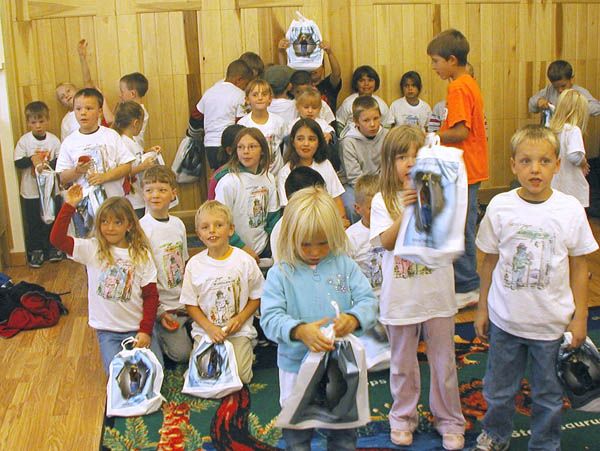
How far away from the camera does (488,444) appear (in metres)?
2.83

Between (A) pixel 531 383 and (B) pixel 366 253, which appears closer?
(A) pixel 531 383

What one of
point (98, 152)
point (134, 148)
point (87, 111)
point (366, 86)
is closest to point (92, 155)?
point (98, 152)

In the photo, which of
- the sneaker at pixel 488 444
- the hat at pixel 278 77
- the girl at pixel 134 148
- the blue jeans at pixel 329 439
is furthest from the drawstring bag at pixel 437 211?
the hat at pixel 278 77

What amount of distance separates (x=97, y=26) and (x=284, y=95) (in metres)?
1.67

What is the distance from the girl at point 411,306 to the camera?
111 inches

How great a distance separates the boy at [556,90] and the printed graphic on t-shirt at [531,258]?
3.91 m

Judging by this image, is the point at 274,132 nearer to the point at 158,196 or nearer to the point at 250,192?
the point at 250,192

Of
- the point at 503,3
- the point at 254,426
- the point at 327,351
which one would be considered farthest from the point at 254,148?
the point at 503,3

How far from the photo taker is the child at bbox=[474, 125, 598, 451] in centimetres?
254

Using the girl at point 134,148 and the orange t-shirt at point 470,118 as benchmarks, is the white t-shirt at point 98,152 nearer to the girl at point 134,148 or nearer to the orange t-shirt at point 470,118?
the girl at point 134,148

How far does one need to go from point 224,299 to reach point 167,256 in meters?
0.47

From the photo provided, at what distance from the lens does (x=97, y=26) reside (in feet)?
20.1

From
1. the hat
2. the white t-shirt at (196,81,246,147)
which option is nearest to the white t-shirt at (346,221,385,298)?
the hat

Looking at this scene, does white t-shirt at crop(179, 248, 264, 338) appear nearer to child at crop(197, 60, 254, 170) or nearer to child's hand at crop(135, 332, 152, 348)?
child's hand at crop(135, 332, 152, 348)
